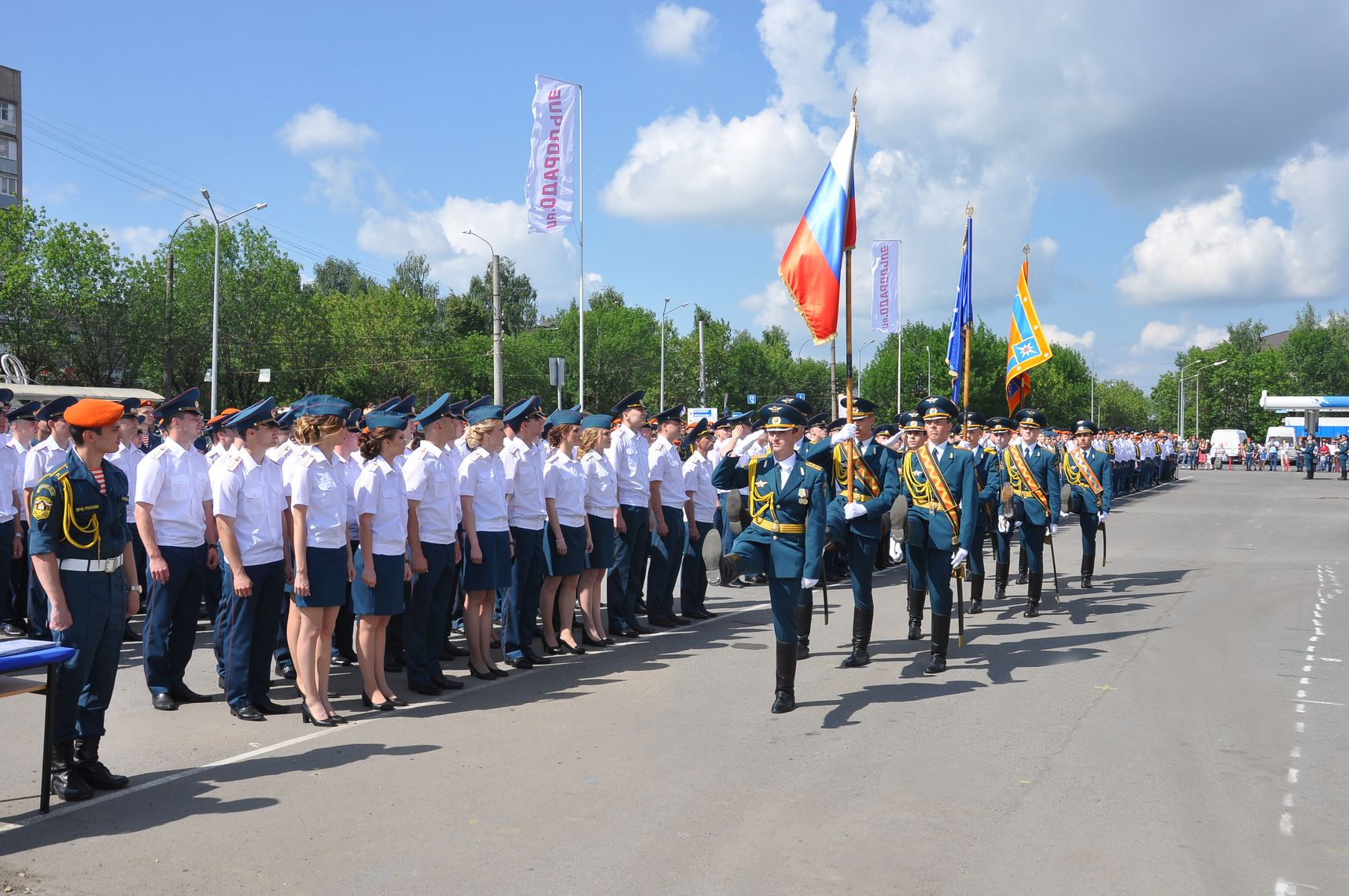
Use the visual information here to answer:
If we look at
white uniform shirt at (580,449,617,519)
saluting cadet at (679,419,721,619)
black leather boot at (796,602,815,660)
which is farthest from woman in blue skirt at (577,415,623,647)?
black leather boot at (796,602,815,660)

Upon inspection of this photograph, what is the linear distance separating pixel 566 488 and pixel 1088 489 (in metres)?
7.48

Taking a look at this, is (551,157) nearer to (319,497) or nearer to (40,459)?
(40,459)

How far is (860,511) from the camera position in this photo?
8969 millimetres

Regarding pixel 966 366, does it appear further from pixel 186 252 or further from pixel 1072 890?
pixel 186 252

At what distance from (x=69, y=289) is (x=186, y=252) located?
13633mm

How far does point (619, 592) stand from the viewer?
1071 cm

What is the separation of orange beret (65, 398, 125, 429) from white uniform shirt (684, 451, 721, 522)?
23.0 ft

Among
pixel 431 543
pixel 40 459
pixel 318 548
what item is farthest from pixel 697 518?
pixel 40 459

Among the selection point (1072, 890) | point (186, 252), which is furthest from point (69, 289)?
point (1072, 890)

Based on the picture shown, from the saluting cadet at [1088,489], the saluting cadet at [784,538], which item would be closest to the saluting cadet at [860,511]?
the saluting cadet at [784,538]

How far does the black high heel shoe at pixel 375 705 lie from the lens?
766cm

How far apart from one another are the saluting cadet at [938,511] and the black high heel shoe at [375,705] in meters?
4.09

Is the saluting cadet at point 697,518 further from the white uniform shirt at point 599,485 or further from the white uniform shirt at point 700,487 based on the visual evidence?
the white uniform shirt at point 599,485

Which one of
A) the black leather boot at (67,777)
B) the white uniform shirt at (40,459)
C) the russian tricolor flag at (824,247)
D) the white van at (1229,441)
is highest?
the russian tricolor flag at (824,247)
